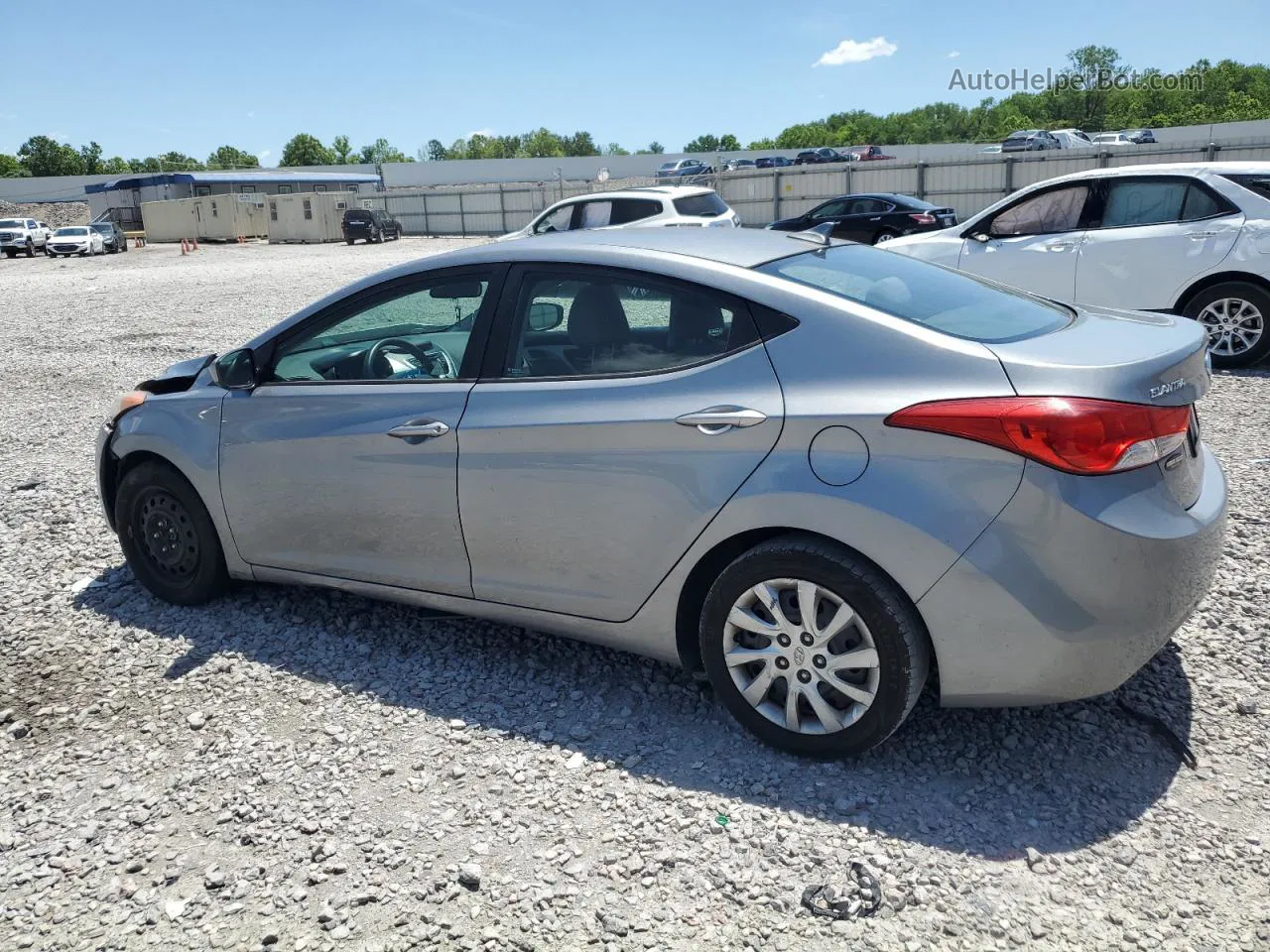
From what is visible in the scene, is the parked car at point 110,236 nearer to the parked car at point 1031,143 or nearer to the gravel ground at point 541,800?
the parked car at point 1031,143

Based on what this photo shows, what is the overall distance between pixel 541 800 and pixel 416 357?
183 cm

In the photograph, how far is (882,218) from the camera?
890 inches

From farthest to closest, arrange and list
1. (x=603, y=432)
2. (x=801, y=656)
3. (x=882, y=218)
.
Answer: (x=882, y=218)
(x=603, y=432)
(x=801, y=656)

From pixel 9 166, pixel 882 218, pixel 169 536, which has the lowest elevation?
pixel 169 536

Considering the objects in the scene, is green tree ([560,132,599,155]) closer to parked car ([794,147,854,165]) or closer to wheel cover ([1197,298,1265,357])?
parked car ([794,147,854,165])

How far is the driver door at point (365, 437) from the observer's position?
12.3ft

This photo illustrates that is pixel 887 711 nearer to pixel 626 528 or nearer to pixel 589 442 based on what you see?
pixel 626 528

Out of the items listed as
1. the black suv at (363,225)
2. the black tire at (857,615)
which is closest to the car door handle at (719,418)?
the black tire at (857,615)

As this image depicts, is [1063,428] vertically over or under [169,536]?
over

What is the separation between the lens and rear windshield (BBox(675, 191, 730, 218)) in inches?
649

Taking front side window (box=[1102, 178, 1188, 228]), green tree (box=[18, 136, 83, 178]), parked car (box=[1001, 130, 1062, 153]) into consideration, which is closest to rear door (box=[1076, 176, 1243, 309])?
front side window (box=[1102, 178, 1188, 228])

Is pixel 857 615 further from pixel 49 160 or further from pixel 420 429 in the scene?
pixel 49 160

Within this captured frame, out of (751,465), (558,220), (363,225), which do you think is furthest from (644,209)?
(363,225)

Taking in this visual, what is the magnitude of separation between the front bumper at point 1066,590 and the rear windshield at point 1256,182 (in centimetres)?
666
